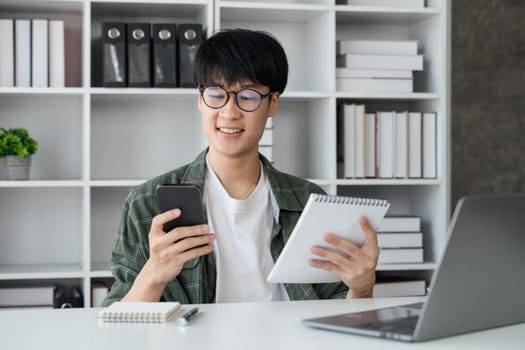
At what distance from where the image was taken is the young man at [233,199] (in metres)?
1.96

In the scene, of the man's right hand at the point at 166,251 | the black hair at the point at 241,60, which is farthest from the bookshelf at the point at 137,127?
the man's right hand at the point at 166,251

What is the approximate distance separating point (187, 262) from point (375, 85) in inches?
66.2

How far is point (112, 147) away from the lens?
11.4 feet

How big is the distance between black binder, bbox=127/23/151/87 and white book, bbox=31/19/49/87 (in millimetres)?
306

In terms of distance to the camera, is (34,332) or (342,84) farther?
(342,84)

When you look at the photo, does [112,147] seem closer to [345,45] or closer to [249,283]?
[345,45]

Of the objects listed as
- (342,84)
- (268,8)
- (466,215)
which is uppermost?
(268,8)

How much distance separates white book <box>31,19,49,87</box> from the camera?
3156mm

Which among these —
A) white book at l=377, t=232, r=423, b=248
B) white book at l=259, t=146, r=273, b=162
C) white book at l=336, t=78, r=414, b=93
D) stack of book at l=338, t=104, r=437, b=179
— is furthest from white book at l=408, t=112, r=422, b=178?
white book at l=259, t=146, r=273, b=162

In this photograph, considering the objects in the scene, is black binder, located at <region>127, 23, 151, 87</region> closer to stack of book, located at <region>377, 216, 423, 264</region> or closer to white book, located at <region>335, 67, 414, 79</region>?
white book, located at <region>335, 67, 414, 79</region>

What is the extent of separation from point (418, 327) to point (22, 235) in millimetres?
2399

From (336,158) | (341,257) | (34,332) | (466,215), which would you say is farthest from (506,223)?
(336,158)

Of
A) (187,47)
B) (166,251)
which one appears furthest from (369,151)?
(166,251)

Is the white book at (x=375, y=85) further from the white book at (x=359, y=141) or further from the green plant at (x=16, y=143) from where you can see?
the green plant at (x=16, y=143)
